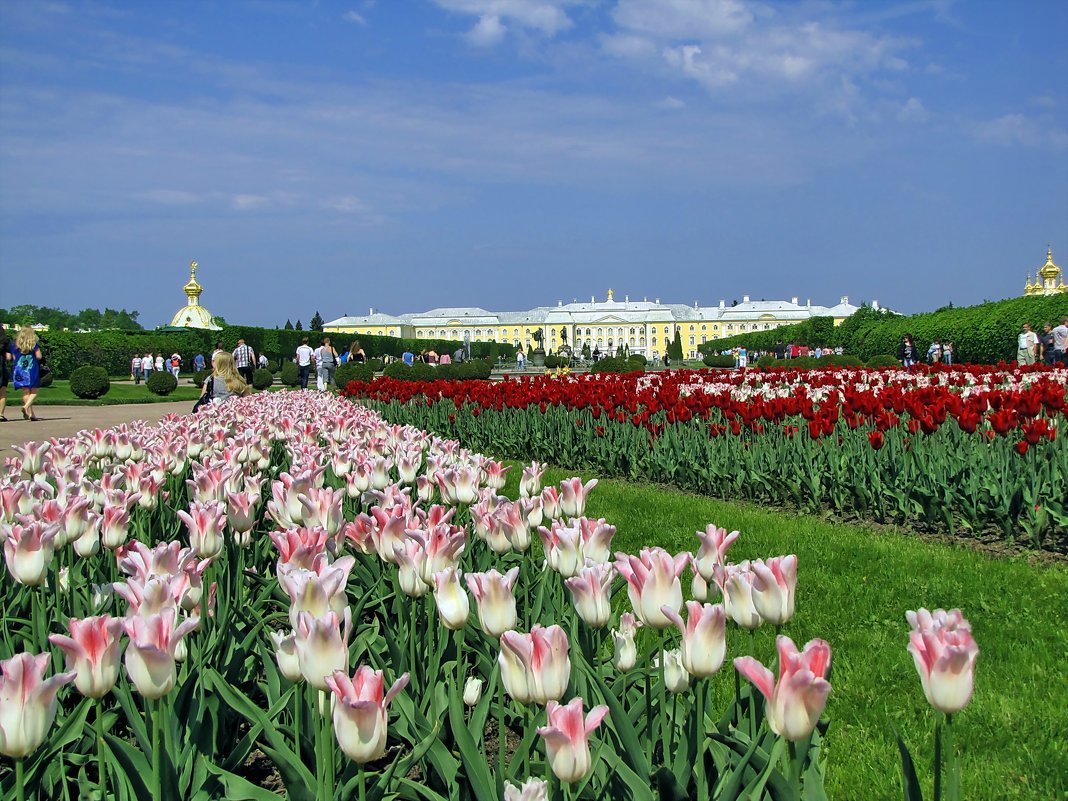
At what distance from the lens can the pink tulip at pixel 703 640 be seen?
1.67 m

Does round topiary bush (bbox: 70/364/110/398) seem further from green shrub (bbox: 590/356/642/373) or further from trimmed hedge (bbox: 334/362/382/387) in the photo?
green shrub (bbox: 590/356/642/373)

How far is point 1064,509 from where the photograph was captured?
206 inches

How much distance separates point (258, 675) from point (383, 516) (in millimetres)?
774

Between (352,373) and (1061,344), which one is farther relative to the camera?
(352,373)

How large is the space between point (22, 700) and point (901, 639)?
3.28 metres

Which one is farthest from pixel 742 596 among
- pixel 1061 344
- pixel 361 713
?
pixel 1061 344

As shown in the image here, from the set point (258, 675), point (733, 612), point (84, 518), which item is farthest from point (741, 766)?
point (84, 518)

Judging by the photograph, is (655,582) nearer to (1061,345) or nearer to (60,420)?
(60,420)

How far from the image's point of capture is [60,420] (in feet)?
53.9

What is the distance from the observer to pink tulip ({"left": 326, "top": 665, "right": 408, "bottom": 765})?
1.47 metres

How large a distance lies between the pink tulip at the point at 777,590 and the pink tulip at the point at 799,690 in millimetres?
321

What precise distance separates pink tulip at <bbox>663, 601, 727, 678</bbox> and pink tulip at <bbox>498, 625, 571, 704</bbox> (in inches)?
8.8

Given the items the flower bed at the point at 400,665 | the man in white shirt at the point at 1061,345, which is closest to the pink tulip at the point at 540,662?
the flower bed at the point at 400,665

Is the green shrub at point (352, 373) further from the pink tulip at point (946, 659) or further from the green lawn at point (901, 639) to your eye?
the pink tulip at point (946, 659)
